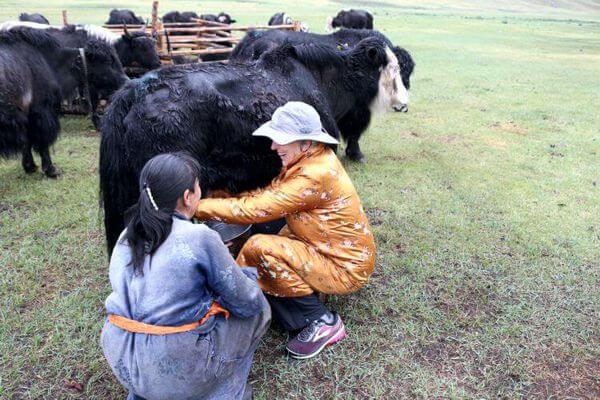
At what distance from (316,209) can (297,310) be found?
597mm

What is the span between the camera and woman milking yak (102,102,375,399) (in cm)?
177

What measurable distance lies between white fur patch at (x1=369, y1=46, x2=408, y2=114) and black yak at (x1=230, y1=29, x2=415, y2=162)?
2.2 inches

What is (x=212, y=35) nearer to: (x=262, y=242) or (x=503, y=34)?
(x=262, y=242)

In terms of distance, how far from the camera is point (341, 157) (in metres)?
5.77

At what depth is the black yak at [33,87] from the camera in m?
4.43

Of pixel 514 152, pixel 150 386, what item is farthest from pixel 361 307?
pixel 514 152

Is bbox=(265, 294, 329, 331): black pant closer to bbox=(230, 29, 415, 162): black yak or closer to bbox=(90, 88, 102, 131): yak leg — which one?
bbox=(230, 29, 415, 162): black yak

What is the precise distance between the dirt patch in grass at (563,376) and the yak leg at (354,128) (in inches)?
115

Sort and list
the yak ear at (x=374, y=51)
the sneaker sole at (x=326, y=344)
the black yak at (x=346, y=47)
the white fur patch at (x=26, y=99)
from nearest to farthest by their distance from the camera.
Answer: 1. the sneaker sole at (x=326, y=344)
2. the yak ear at (x=374, y=51)
3. the white fur patch at (x=26, y=99)
4. the black yak at (x=346, y=47)

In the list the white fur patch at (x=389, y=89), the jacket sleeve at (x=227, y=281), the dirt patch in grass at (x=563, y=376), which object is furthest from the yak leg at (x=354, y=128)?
the jacket sleeve at (x=227, y=281)

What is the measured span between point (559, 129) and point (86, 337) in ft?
23.4

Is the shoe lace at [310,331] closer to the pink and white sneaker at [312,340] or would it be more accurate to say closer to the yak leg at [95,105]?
the pink and white sneaker at [312,340]

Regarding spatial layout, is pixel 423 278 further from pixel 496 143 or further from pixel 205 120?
pixel 496 143

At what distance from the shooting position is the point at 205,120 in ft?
8.63
